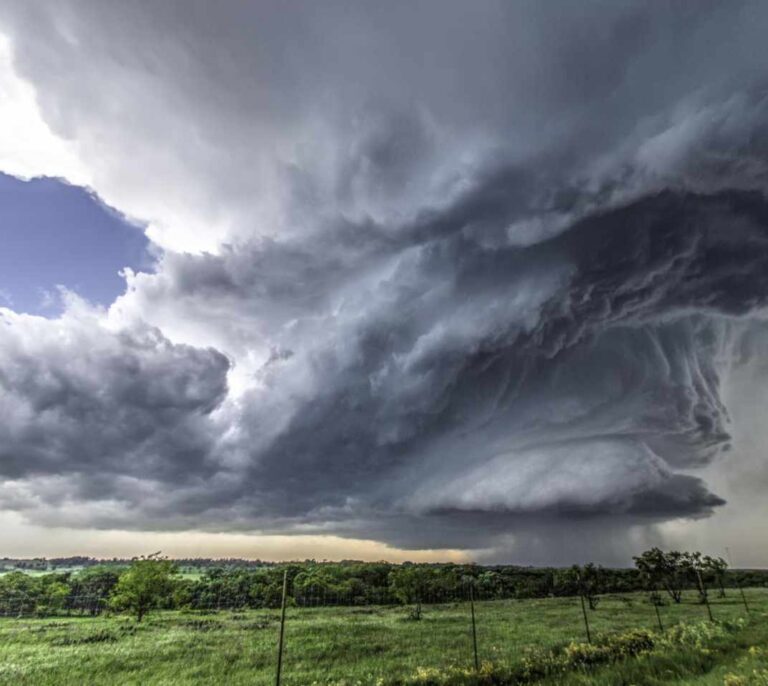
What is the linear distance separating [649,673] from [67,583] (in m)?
133

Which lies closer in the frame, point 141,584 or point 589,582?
point 141,584

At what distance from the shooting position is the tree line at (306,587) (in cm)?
7075

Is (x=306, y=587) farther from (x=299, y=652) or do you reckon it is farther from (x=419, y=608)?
(x=299, y=652)

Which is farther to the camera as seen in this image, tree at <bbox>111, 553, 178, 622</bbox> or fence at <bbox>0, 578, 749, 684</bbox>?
tree at <bbox>111, 553, 178, 622</bbox>

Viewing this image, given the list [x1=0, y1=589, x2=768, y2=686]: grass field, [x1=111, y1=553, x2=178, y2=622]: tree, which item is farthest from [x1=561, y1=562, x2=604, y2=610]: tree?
[x1=111, y1=553, x2=178, y2=622]: tree

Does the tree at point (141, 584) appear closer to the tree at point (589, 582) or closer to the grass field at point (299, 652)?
the grass field at point (299, 652)

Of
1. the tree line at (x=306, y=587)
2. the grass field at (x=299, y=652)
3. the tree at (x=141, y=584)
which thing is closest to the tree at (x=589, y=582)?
the tree line at (x=306, y=587)

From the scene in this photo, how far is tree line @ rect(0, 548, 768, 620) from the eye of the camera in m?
70.8

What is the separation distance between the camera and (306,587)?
398 feet

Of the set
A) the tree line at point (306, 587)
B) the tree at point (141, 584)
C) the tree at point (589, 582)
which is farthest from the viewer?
the tree at point (589, 582)

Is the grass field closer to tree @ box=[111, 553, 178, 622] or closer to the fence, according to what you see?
the fence

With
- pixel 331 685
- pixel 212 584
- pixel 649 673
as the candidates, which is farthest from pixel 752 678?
pixel 212 584

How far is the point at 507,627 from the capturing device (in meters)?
51.6

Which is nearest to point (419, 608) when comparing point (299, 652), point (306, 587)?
point (299, 652)
